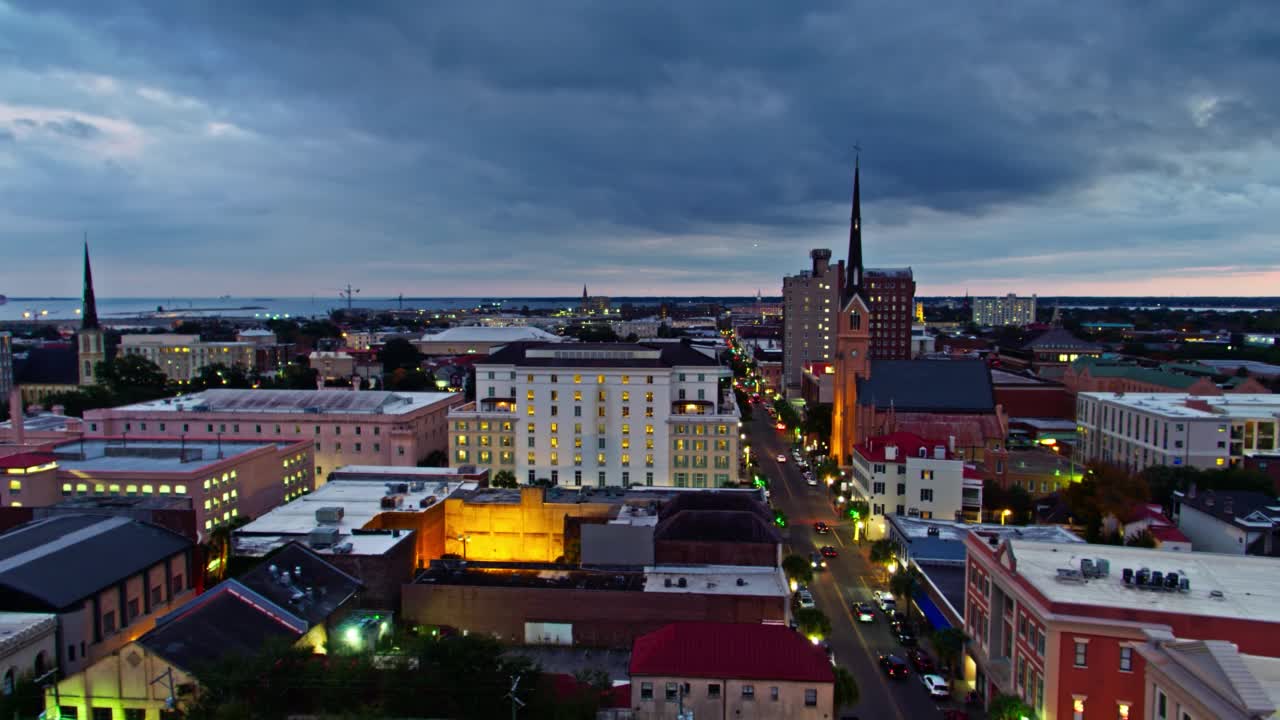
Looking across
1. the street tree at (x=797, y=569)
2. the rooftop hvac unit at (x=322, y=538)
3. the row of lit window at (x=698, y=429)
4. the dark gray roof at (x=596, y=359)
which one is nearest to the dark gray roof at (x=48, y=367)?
the dark gray roof at (x=596, y=359)

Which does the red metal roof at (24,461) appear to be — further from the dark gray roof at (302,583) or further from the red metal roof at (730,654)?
the red metal roof at (730,654)

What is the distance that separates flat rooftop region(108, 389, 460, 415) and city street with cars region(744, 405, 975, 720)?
1513 inches

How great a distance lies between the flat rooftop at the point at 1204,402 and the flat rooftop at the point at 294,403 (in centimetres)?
6820

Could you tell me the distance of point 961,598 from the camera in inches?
1620

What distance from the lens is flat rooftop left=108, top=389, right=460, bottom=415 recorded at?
257 feet

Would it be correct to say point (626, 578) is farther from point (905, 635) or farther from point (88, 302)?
point (88, 302)

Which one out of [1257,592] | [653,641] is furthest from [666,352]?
[1257,592]

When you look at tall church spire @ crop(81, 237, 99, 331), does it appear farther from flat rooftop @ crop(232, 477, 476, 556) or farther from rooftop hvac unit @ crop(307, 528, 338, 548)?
rooftop hvac unit @ crop(307, 528, 338, 548)

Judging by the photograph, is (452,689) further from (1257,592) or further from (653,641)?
(1257,592)

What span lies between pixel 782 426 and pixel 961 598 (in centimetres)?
7055

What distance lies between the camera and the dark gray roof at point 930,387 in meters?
77.7

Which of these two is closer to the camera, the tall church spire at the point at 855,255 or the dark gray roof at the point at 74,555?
the dark gray roof at the point at 74,555

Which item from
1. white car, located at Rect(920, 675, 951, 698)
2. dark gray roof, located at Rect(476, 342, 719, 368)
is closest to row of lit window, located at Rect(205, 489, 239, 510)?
dark gray roof, located at Rect(476, 342, 719, 368)

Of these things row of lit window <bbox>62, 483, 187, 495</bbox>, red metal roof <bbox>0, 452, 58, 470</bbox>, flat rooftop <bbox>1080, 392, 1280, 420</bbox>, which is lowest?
row of lit window <bbox>62, 483, 187, 495</bbox>
